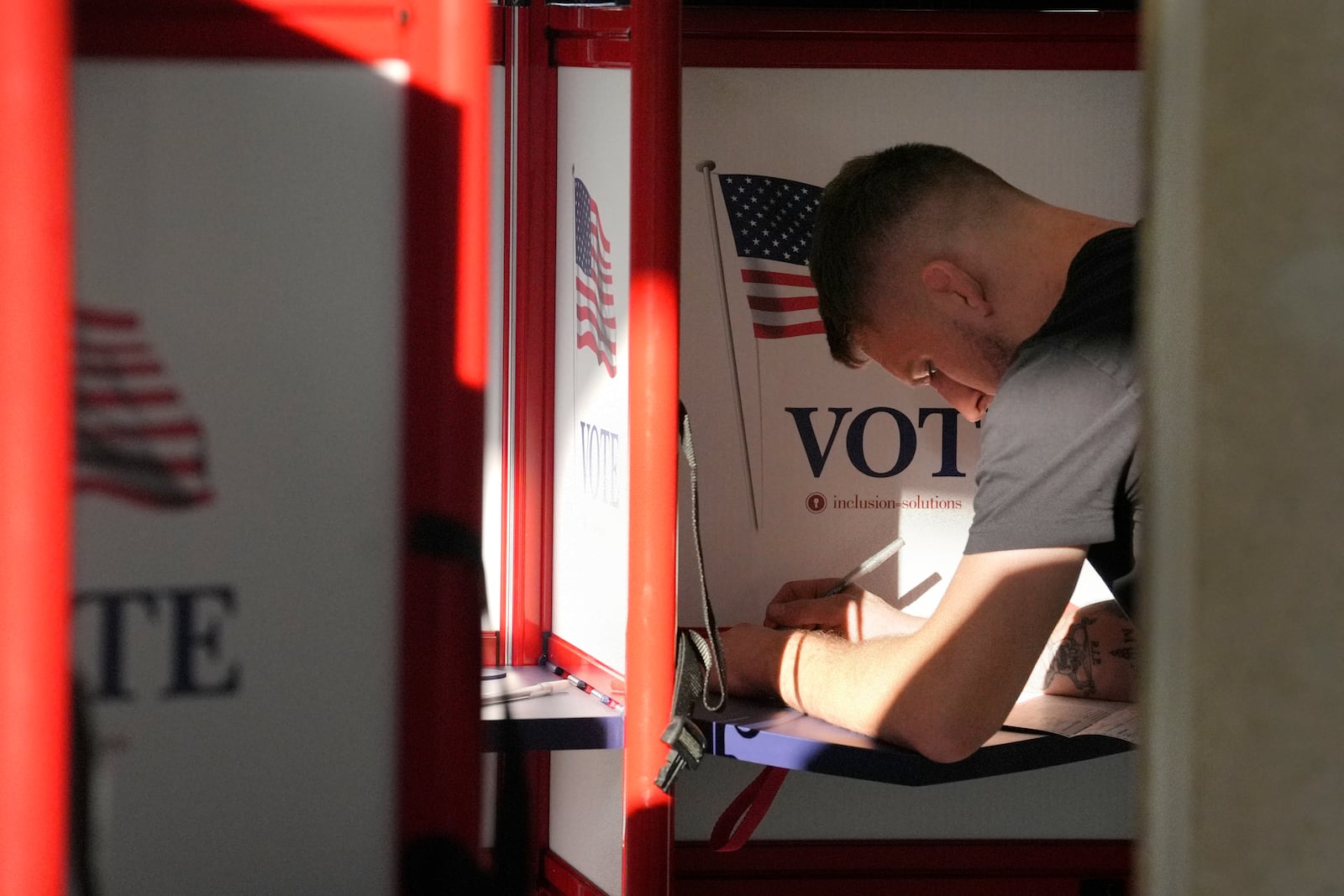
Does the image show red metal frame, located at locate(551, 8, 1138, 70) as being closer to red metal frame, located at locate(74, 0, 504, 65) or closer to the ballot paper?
the ballot paper

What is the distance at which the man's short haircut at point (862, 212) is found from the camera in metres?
2.22

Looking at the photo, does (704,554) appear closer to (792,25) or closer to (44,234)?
(792,25)

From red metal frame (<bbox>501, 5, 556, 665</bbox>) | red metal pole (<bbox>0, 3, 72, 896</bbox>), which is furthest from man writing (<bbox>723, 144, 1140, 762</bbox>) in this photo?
red metal pole (<bbox>0, 3, 72, 896</bbox>)

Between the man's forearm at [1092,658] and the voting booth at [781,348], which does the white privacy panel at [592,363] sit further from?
the man's forearm at [1092,658]

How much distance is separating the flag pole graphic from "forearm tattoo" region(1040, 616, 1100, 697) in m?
0.58

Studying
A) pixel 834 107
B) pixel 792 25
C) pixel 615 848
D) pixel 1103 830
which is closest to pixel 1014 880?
pixel 1103 830

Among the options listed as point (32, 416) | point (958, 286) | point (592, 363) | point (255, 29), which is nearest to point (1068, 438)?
point (958, 286)

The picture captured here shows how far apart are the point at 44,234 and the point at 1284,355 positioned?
1.62 ft

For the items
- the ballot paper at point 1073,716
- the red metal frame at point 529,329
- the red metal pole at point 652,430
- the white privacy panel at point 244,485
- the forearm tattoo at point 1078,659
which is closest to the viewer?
the white privacy panel at point 244,485

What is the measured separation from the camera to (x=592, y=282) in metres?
2.06

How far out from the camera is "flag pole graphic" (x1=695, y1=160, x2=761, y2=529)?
2340 mm

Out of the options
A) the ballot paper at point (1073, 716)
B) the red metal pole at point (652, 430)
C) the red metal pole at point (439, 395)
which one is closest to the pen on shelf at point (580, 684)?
the red metal pole at point (652, 430)

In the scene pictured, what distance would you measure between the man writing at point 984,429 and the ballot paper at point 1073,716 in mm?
41

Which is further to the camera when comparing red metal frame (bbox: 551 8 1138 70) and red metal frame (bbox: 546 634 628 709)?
red metal frame (bbox: 551 8 1138 70)
